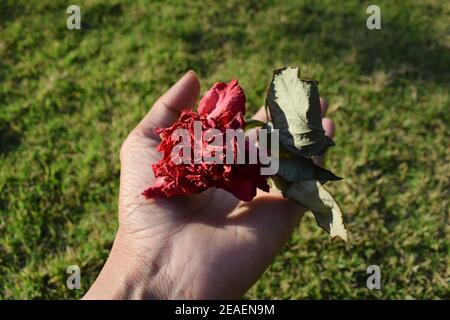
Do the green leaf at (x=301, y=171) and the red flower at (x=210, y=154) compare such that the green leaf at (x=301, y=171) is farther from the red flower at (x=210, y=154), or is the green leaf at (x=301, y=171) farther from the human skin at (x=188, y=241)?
the human skin at (x=188, y=241)

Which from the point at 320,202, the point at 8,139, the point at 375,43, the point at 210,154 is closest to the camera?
the point at 210,154

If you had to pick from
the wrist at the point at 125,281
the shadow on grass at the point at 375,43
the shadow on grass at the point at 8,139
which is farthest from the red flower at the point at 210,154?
the shadow on grass at the point at 375,43

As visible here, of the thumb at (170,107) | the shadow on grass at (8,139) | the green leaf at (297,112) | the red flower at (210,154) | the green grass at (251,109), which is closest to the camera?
the red flower at (210,154)

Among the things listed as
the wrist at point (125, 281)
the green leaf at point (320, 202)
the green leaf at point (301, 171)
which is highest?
the green leaf at point (301, 171)

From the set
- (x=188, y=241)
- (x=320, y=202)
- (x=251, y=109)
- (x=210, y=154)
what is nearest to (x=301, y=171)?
(x=320, y=202)

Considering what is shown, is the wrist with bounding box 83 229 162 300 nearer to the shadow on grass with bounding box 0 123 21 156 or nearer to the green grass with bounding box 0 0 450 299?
the green grass with bounding box 0 0 450 299

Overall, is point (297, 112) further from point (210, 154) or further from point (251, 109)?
point (251, 109)
